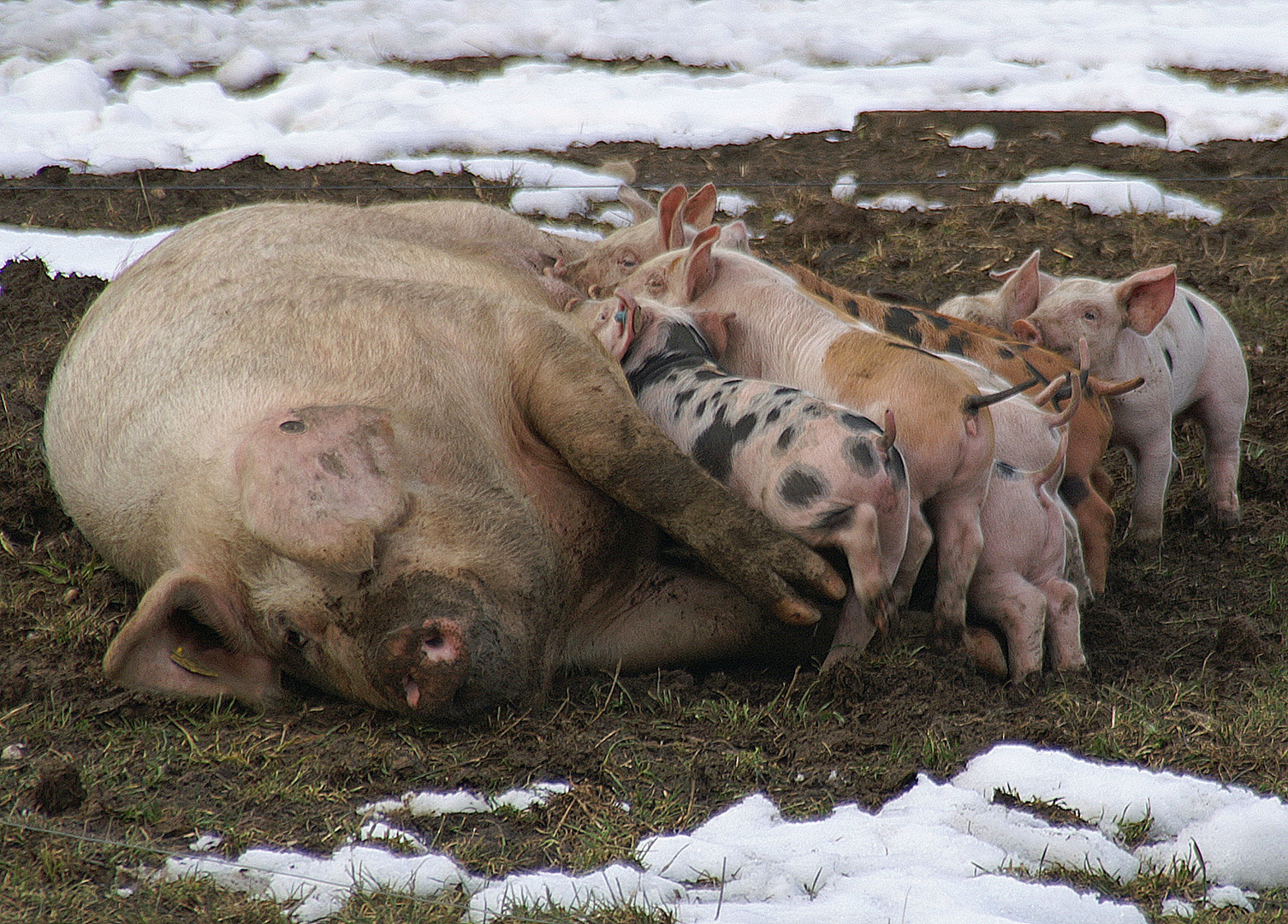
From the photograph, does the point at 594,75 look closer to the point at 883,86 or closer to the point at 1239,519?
the point at 883,86

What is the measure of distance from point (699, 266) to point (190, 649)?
1918mm

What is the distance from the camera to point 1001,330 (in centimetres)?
477

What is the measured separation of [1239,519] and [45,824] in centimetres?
384

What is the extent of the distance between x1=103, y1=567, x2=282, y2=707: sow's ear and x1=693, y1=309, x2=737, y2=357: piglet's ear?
5.35 ft

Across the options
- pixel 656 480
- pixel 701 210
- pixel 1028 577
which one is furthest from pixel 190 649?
pixel 701 210

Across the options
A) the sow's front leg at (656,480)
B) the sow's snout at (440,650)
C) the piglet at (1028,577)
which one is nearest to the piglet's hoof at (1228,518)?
the piglet at (1028,577)

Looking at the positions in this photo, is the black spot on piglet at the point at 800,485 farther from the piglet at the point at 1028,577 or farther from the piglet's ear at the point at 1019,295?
the piglet's ear at the point at 1019,295

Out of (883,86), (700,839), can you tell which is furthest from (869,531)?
(883,86)

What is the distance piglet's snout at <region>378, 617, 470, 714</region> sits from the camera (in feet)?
9.77

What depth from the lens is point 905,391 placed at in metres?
3.54

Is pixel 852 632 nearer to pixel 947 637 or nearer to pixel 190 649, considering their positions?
pixel 947 637

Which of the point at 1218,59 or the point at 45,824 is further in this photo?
the point at 1218,59

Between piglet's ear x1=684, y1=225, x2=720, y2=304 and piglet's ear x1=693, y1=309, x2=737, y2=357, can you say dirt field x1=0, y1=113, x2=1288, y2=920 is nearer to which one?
piglet's ear x1=693, y1=309, x2=737, y2=357

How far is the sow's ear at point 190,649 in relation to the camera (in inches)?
125
